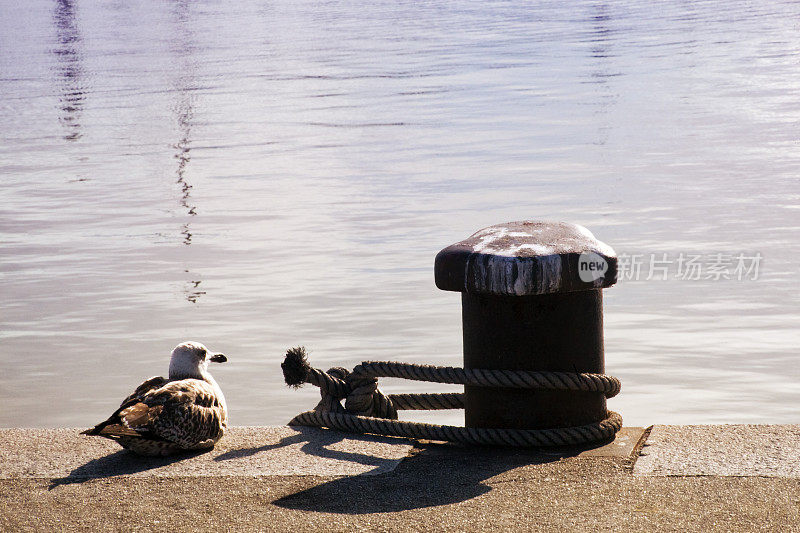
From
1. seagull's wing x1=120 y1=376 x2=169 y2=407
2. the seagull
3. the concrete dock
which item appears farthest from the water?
the concrete dock

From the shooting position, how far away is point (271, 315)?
11.0 meters

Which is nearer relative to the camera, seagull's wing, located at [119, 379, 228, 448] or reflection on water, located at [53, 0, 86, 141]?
seagull's wing, located at [119, 379, 228, 448]

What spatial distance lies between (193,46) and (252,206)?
1307 inches

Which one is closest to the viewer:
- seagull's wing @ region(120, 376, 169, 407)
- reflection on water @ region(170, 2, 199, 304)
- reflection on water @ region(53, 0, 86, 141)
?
seagull's wing @ region(120, 376, 169, 407)

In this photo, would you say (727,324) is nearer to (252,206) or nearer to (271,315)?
(271,315)

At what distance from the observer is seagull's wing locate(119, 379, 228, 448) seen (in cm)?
558

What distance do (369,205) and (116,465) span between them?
10.8 metres

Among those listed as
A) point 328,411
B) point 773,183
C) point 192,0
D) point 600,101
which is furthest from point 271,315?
point 192,0

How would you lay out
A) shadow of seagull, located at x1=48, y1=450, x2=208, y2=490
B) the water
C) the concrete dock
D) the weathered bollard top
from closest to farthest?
the concrete dock → shadow of seagull, located at x1=48, y1=450, x2=208, y2=490 → the weathered bollard top → the water

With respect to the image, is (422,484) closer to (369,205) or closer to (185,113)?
(369,205)

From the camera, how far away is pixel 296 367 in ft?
20.8

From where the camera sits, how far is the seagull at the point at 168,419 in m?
5.57

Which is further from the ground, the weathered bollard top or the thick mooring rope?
the weathered bollard top

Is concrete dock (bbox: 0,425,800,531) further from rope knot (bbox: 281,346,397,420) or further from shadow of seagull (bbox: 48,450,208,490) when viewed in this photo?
rope knot (bbox: 281,346,397,420)
